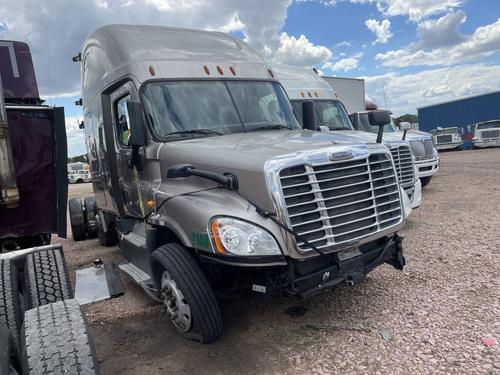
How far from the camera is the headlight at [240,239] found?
10.7 ft

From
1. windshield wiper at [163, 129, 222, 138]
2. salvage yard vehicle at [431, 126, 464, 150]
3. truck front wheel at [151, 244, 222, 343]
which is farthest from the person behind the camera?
salvage yard vehicle at [431, 126, 464, 150]

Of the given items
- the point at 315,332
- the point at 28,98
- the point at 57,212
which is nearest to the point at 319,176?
the point at 315,332

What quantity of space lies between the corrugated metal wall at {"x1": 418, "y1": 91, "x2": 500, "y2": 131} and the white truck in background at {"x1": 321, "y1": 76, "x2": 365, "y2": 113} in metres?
20.7

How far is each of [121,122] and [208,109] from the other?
1277 mm

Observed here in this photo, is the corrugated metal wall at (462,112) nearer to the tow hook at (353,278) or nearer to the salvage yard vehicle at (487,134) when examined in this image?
the salvage yard vehicle at (487,134)

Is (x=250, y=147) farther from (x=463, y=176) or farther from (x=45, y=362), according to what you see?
(x=463, y=176)

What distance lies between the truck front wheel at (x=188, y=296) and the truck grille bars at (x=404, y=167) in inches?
185

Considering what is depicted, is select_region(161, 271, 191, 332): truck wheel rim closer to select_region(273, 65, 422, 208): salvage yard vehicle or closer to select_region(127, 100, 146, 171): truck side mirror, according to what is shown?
select_region(127, 100, 146, 171): truck side mirror

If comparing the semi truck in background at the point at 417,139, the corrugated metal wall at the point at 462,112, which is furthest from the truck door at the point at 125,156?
the corrugated metal wall at the point at 462,112

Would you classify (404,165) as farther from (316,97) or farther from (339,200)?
(339,200)

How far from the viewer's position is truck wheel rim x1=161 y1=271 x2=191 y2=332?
370 centimetres

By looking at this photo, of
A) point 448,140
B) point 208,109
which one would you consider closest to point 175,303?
point 208,109

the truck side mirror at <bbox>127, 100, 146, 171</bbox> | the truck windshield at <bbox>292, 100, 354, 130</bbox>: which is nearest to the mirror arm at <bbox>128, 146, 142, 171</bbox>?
the truck side mirror at <bbox>127, 100, 146, 171</bbox>

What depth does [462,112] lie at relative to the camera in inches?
1321
